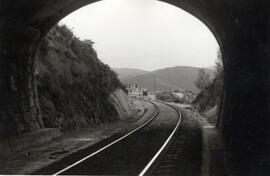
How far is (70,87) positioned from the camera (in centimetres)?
2191

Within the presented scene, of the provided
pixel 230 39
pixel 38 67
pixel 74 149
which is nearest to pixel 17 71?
pixel 74 149

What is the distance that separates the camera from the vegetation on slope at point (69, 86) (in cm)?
1881

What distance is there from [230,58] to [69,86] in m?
11.2

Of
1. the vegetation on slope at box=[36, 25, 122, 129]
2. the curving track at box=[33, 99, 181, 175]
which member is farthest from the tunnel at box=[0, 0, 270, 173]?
the vegetation on slope at box=[36, 25, 122, 129]

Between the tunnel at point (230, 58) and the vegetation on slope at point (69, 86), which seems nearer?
the tunnel at point (230, 58)

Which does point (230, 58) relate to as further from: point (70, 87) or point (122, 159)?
point (70, 87)

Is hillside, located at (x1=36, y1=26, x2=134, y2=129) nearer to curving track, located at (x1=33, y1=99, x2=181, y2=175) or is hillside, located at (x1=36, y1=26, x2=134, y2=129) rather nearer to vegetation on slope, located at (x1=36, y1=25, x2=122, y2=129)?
vegetation on slope, located at (x1=36, y1=25, x2=122, y2=129)

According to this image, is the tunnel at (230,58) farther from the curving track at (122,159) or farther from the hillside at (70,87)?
the hillside at (70,87)

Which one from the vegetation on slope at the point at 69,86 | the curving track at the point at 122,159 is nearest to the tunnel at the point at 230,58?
the curving track at the point at 122,159

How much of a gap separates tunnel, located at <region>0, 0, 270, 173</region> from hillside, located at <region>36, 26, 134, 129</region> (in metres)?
2.95

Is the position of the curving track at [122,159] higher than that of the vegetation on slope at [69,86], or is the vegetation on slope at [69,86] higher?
the vegetation on slope at [69,86]

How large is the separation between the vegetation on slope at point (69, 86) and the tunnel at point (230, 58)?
2926 millimetres

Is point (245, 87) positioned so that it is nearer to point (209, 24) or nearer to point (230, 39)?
point (230, 39)

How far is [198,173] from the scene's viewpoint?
8.48 m
